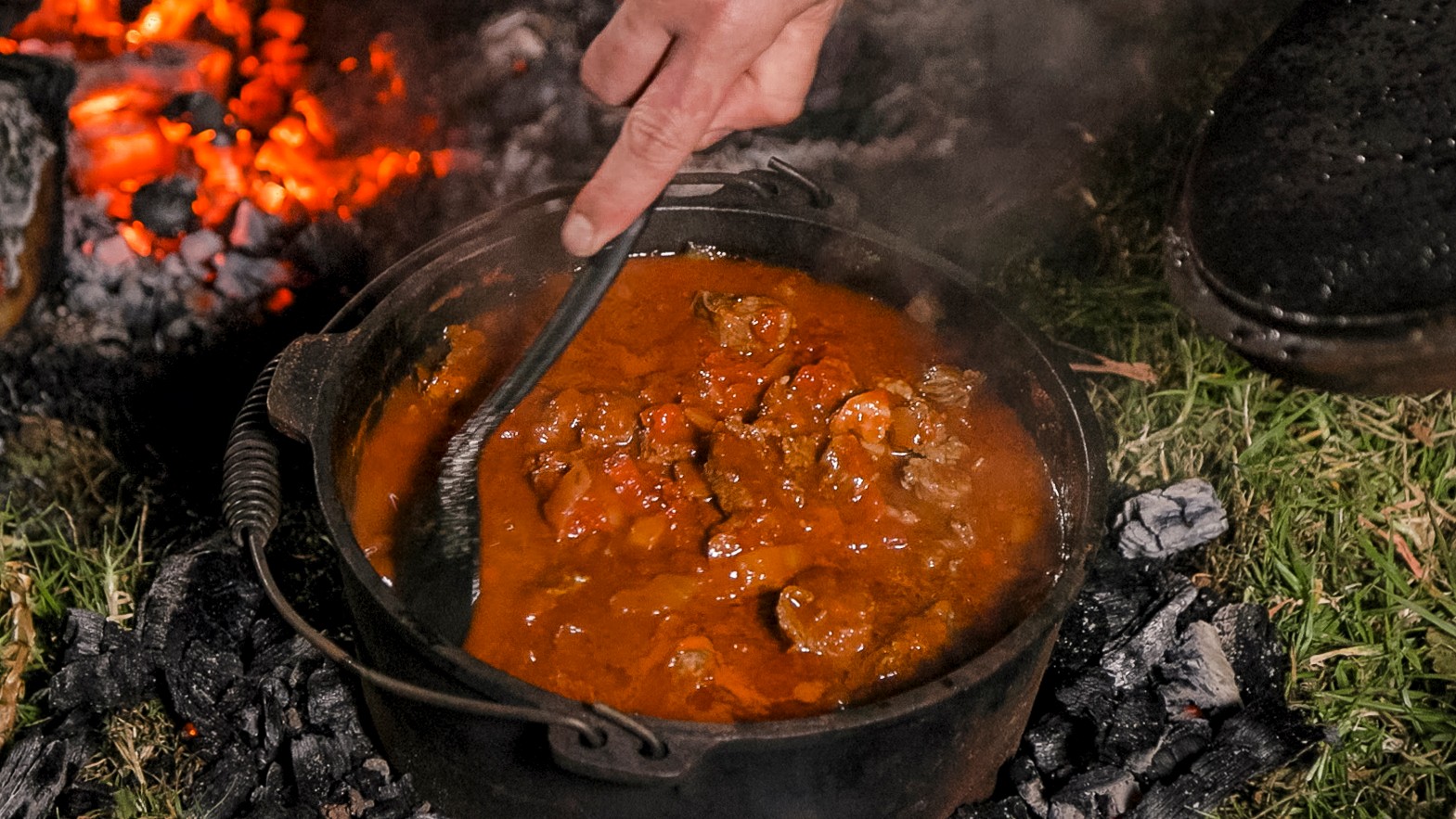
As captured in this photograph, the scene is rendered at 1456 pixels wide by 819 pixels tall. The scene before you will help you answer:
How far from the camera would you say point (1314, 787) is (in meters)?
3.47

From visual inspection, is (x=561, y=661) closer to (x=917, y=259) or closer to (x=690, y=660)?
(x=690, y=660)

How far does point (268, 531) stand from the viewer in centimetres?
284

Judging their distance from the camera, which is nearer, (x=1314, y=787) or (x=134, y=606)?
(x=1314, y=787)

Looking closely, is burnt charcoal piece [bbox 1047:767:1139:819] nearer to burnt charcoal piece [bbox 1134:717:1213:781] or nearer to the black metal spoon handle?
burnt charcoal piece [bbox 1134:717:1213:781]

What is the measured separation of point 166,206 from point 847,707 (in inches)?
129

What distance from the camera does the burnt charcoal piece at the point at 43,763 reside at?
3.24m

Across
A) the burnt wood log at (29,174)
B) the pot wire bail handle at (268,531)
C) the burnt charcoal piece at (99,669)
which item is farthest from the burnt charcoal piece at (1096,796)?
the burnt wood log at (29,174)

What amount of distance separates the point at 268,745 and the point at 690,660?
1.49 metres

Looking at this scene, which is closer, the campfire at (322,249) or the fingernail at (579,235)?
the fingernail at (579,235)

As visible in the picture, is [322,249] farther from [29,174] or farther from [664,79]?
[664,79]

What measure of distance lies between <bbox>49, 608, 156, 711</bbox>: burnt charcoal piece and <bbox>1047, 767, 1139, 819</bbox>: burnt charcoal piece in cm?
271

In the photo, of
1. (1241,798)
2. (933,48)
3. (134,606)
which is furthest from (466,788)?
(933,48)

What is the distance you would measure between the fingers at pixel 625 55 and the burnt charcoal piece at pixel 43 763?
93.4 inches

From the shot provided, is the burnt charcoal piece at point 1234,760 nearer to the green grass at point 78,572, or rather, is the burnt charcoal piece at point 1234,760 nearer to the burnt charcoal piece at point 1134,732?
A: the burnt charcoal piece at point 1134,732
